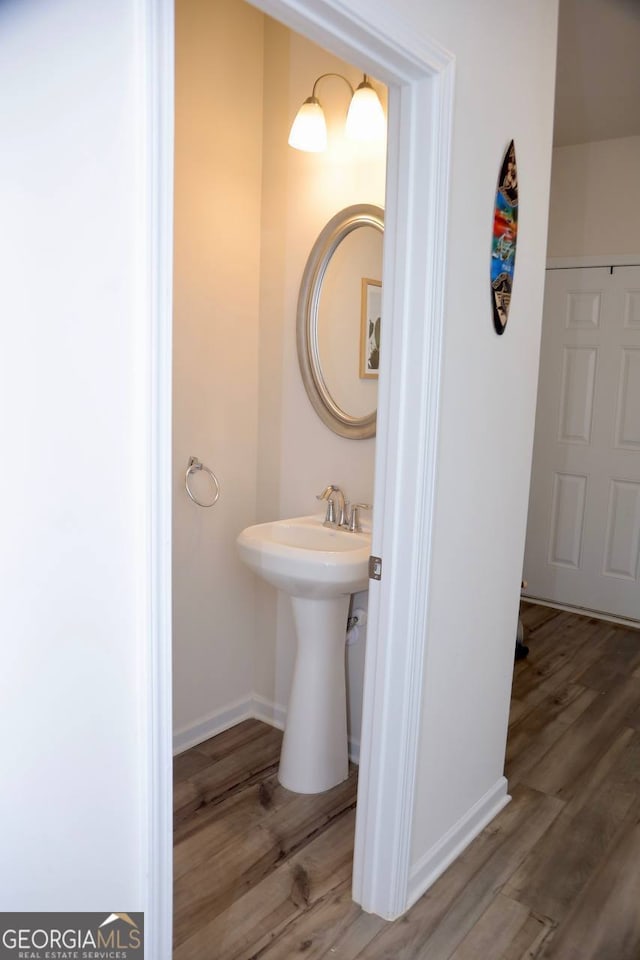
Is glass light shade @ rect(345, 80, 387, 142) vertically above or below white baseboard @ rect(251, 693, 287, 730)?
above

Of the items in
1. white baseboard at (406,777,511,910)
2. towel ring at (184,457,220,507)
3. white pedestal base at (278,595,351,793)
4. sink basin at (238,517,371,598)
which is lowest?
white baseboard at (406,777,511,910)

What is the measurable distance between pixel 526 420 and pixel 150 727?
1.51 m

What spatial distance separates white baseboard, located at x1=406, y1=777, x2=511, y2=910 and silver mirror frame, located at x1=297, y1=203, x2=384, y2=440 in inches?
49.0

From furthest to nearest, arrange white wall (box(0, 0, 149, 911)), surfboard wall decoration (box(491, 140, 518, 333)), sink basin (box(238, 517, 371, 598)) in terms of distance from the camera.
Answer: sink basin (box(238, 517, 371, 598)) → surfboard wall decoration (box(491, 140, 518, 333)) → white wall (box(0, 0, 149, 911))

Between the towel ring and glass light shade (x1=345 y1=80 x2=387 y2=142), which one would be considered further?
the towel ring

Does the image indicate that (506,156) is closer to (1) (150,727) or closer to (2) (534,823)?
(1) (150,727)

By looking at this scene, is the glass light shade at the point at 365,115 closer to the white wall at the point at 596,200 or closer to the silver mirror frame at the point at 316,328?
the silver mirror frame at the point at 316,328

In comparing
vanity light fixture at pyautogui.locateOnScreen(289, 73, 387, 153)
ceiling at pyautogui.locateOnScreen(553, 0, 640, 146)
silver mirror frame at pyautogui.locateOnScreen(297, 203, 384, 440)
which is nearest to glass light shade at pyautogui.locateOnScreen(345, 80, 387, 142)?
vanity light fixture at pyautogui.locateOnScreen(289, 73, 387, 153)

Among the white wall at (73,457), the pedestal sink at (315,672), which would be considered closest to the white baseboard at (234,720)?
the pedestal sink at (315,672)

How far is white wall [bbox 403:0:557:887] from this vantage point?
188 centimetres

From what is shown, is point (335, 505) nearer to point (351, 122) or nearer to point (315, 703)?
point (315, 703)

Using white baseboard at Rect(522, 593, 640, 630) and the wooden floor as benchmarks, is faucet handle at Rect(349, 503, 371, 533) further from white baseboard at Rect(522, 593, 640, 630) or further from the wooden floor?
white baseboard at Rect(522, 593, 640, 630)

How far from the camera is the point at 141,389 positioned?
1.19m

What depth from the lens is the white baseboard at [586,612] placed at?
437cm
